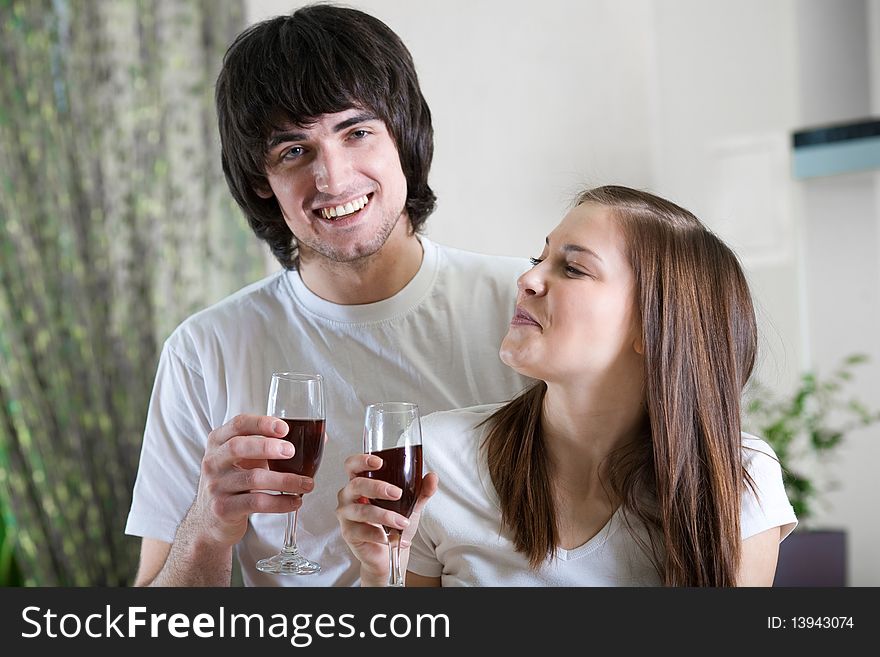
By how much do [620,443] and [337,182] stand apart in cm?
62

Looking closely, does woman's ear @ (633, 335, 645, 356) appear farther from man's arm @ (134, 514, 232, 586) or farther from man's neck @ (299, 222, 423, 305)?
man's arm @ (134, 514, 232, 586)

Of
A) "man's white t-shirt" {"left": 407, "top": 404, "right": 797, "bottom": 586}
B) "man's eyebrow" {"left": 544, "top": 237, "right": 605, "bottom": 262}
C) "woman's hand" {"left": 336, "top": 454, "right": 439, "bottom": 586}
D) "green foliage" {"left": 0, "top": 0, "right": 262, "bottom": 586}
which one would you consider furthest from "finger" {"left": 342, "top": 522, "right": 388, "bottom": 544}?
"green foliage" {"left": 0, "top": 0, "right": 262, "bottom": 586}

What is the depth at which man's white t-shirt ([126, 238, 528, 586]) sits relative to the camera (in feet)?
5.93

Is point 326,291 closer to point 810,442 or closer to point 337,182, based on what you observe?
point 337,182

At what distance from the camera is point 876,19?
4.00 metres

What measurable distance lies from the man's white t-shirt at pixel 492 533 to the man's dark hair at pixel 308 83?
1.85 ft

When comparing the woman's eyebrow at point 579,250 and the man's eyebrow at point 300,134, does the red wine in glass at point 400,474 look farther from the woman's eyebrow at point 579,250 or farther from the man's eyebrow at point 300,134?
the man's eyebrow at point 300,134

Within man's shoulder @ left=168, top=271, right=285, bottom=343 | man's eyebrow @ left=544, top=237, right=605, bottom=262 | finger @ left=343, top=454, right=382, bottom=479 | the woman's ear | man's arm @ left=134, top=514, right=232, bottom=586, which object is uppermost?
man's eyebrow @ left=544, top=237, right=605, bottom=262

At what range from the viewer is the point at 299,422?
1333mm

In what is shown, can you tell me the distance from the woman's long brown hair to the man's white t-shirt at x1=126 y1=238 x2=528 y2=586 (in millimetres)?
274

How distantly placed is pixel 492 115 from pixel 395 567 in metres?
2.89

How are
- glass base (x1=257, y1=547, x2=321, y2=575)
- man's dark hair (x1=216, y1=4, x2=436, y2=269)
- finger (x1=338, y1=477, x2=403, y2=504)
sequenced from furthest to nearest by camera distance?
1. man's dark hair (x1=216, y1=4, x2=436, y2=269)
2. glass base (x1=257, y1=547, x2=321, y2=575)
3. finger (x1=338, y1=477, x2=403, y2=504)
